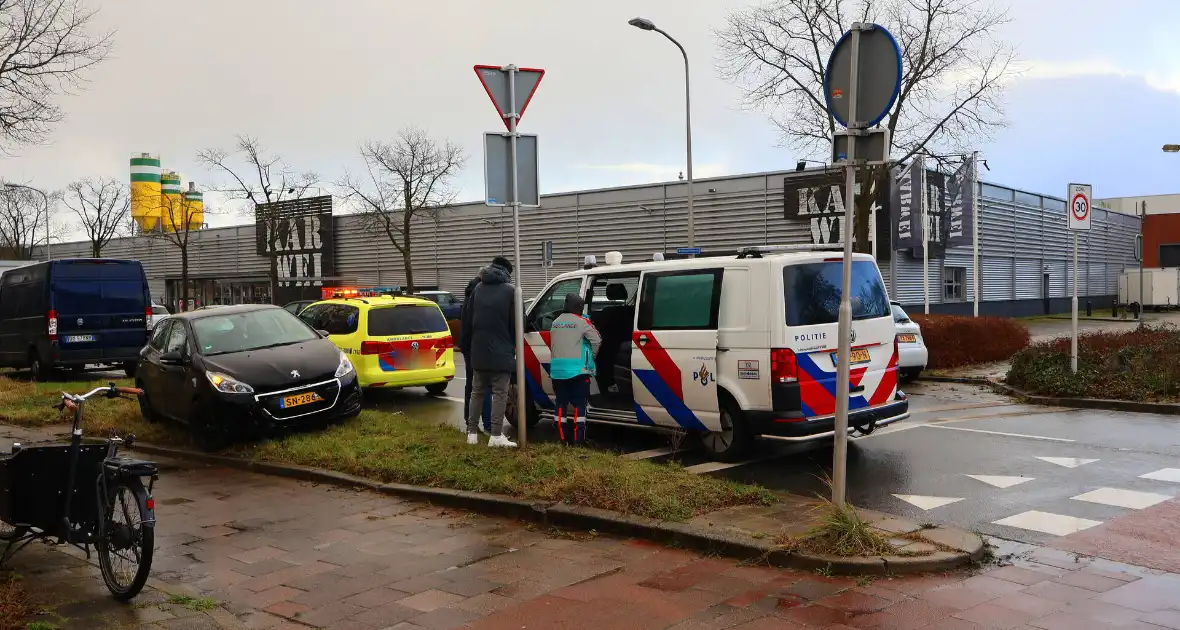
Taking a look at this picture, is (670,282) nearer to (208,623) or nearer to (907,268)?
(208,623)

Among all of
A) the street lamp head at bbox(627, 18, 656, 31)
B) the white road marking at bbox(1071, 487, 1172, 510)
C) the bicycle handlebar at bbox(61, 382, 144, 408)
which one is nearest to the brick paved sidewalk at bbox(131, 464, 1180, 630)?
the bicycle handlebar at bbox(61, 382, 144, 408)

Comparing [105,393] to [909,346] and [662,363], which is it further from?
[909,346]

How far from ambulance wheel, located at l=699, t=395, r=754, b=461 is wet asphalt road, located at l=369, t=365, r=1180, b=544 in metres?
0.15

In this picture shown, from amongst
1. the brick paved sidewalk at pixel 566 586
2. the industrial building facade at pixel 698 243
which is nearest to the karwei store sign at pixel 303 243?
the industrial building facade at pixel 698 243

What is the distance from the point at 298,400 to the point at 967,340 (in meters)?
13.3

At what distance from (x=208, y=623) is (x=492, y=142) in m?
5.13

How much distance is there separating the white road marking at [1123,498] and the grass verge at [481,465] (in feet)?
8.32

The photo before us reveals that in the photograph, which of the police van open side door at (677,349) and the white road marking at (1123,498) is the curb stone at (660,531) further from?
the police van open side door at (677,349)

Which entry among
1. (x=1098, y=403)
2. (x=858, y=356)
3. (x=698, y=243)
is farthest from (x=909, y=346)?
(x=698, y=243)

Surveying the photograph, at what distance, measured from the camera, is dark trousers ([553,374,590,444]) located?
9297 millimetres

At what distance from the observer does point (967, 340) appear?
18.3 meters

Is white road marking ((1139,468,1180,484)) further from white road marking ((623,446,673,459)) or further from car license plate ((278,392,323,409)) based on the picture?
car license plate ((278,392,323,409))

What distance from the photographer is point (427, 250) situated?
158 ft

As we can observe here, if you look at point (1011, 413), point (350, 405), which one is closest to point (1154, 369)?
point (1011, 413)
